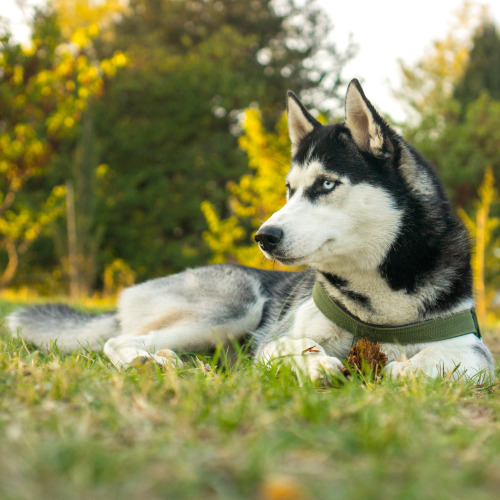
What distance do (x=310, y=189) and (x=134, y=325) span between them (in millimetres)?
1557

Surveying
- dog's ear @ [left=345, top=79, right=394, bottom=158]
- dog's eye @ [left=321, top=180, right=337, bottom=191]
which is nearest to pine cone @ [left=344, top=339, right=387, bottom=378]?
dog's eye @ [left=321, top=180, right=337, bottom=191]

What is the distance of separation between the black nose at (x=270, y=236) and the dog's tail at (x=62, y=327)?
1.49 metres

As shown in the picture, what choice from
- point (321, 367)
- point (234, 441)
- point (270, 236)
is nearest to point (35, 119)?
point (270, 236)

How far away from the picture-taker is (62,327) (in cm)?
354

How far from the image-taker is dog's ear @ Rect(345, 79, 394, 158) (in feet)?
8.98

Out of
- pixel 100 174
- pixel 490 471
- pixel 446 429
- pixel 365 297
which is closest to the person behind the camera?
pixel 490 471

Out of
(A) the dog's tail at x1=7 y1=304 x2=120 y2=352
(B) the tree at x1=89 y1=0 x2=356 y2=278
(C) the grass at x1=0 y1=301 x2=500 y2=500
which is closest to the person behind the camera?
(C) the grass at x1=0 y1=301 x2=500 y2=500

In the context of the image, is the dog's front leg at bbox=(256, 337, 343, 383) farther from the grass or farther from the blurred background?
the blurred background

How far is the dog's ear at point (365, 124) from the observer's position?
2.74 metres

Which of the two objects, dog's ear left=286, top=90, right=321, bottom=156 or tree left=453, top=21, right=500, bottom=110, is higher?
tree left=453, top=21, right=500, bottom=110

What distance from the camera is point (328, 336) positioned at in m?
2.78

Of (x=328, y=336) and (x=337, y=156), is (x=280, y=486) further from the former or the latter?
(x=337, y=156)

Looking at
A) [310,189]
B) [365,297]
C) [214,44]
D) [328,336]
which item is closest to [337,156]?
[310,189]

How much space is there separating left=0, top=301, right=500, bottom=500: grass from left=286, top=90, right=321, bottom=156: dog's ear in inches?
70.6
